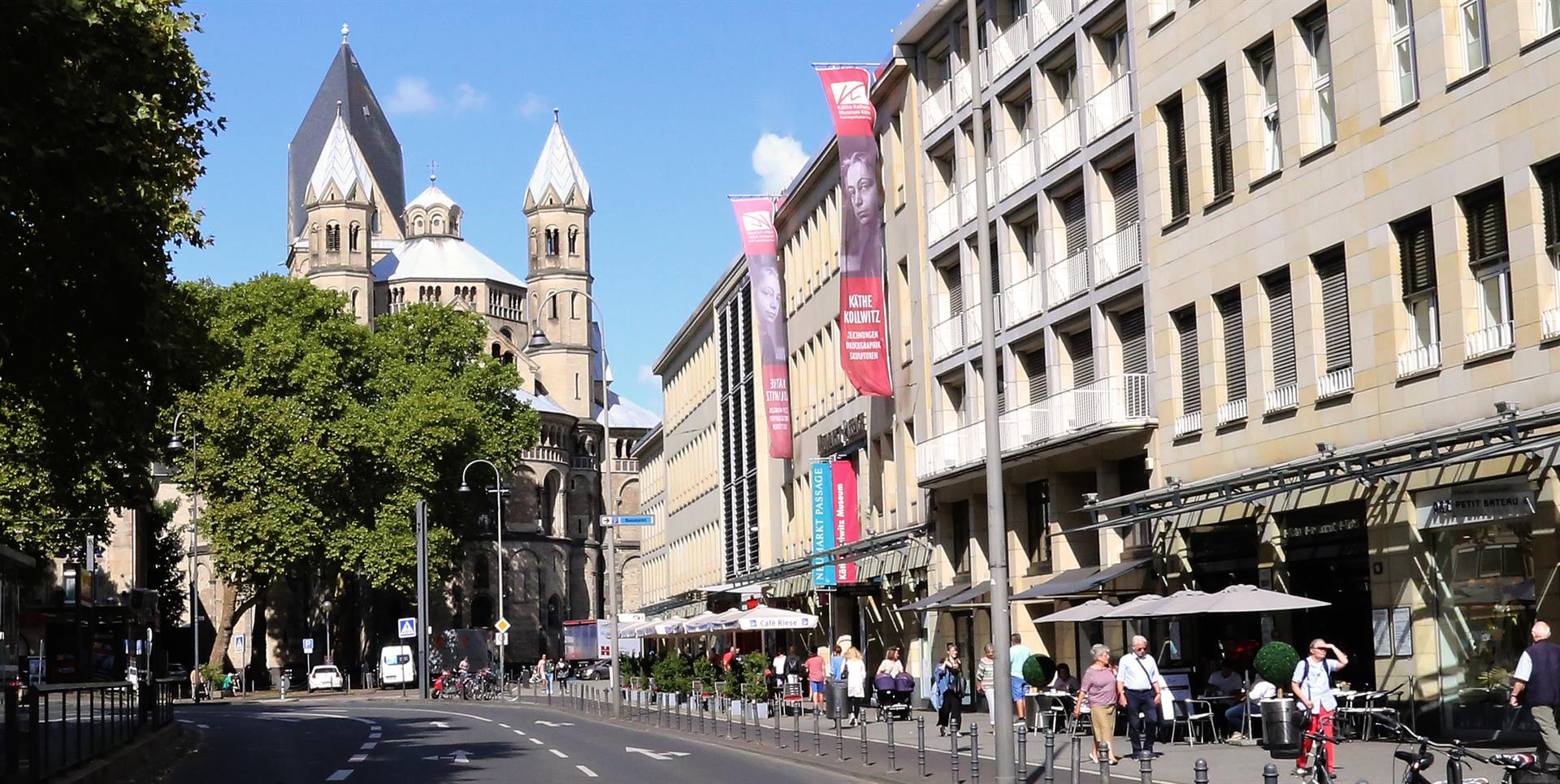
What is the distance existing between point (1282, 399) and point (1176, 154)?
5.00 metres

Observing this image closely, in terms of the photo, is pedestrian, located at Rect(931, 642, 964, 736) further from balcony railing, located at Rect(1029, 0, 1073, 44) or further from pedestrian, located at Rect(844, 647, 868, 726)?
balcony railing, located at Rect(1029, 0, 1073, 44)

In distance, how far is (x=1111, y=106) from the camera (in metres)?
32.7

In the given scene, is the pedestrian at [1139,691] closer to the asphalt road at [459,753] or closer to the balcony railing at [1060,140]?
the asphalt road at [459,753]

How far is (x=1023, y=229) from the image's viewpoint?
37.1 meters

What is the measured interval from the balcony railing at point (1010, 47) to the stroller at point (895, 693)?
11.3 meters

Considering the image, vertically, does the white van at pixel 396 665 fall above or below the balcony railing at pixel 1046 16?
below

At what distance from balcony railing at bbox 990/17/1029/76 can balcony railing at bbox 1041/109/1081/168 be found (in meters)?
1.94

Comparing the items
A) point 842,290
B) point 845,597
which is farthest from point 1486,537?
point 845,597

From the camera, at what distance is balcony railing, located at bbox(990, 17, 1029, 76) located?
36188mm

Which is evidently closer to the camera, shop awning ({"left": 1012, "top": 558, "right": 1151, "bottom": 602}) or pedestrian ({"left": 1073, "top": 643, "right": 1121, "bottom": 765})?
pedestrian ({"left": 1073, "top": 643, "right": 1121, "bottom": 765})

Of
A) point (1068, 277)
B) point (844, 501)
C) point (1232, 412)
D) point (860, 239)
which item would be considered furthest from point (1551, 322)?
point (844, 501)

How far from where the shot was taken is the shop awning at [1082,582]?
30.0 meters

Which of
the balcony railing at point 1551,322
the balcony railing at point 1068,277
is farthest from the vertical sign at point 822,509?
the balcony railing at point 1551,322

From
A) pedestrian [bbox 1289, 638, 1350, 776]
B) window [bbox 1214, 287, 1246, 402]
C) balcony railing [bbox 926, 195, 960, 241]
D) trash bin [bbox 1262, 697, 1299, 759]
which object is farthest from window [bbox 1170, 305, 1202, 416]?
trash bin [bbox 1262, 697, 1299, 759]
